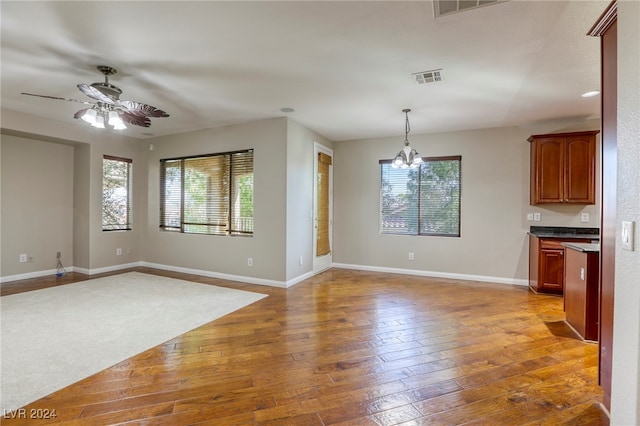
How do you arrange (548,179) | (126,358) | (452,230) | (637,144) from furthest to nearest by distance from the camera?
(452,230) < (548,179) < (126,358) < (637,144)

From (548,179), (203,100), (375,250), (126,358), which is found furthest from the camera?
(375,250)

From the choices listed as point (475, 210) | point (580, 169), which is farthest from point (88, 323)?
point (580, 169)

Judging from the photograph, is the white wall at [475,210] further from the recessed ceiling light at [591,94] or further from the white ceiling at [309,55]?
the recessed ceiling light at [591,94]

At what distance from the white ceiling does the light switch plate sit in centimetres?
166

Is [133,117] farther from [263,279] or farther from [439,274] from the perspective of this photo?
[439,274]

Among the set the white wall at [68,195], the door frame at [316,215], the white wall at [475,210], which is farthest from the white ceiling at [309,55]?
the door frame at [316,215]

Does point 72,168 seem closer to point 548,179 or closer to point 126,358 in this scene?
point 126,358

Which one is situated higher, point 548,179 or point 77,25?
point 77,25

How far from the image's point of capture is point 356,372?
235cm

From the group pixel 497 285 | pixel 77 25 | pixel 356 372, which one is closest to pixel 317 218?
pixel 497 285

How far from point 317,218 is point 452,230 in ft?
8.03

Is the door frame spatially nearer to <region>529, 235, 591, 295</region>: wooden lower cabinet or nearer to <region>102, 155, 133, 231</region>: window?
<region>529, 235, 591, 295</region>: wooden lower cabinet

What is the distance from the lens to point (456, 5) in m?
2.11

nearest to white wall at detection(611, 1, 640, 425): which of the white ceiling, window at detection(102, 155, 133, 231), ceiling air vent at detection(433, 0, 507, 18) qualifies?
ceiling air vent at detection(433, 0, 507, 18)
